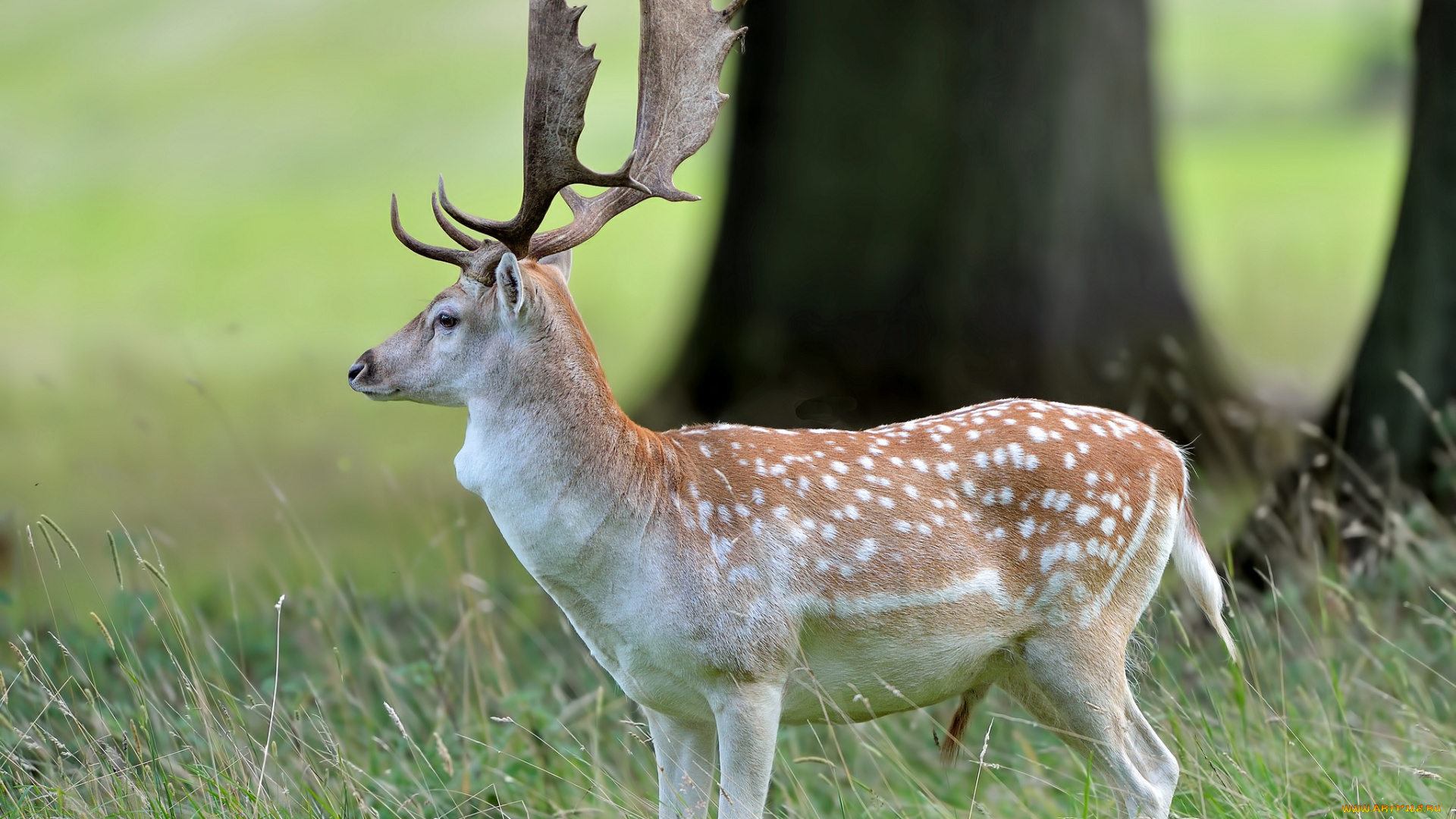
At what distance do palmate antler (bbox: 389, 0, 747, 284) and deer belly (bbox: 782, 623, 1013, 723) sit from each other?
118 cm

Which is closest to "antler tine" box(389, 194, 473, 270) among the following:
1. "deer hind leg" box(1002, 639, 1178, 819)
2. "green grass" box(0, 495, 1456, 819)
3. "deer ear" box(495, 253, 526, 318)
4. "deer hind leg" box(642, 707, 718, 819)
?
"deer ear" box(495, 253, 526, 318)

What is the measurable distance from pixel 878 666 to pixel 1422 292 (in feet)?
11.1

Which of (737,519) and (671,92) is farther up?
(671,92)

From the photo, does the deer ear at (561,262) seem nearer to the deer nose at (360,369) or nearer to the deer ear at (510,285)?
the deer ear at (510,285)

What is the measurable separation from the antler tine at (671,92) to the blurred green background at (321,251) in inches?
71.9

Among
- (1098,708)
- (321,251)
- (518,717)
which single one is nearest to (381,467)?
(518,717)

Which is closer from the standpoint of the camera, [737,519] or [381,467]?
[737,519]

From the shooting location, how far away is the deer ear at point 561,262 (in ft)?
11.8

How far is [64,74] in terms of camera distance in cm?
1498

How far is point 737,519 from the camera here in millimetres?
3344

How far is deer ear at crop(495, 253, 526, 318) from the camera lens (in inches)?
124

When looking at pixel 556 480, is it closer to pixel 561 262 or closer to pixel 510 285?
pixel 510 285

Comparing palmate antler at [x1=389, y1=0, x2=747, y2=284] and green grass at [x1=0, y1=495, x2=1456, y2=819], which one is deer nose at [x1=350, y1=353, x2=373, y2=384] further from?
green grass at [x1=0, y1=495, x2=1456, y2=819]

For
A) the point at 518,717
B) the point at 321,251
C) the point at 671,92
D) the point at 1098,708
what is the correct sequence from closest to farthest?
the point at 1098,708 → the point at 671,92 → the point at 518,717 → the point at 321,251
